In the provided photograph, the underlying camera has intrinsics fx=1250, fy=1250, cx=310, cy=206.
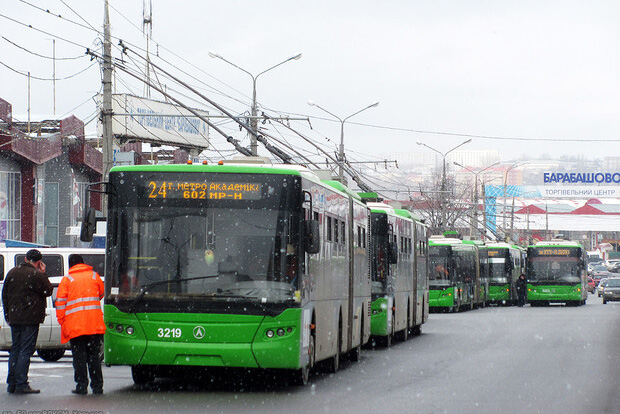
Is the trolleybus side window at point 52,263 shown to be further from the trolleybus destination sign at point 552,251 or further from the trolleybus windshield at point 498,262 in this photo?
the trolleybus windshield at point 498,262

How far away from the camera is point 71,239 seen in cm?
4272

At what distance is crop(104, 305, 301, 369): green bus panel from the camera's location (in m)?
13.8

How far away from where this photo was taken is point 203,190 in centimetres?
1423

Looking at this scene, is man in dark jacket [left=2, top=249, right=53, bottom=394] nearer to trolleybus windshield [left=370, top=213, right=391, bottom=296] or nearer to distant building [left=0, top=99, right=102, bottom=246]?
trolleybus windshield [left=370, top=213, right=391, bottom=296]

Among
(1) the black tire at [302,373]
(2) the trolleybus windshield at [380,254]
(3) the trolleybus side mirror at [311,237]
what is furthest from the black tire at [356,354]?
(3) the trolleybus side mirror at [311,237]

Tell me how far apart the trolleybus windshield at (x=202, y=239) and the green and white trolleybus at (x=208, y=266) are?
1 centimetres

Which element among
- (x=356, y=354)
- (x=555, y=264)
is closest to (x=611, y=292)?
(x=555, y=264)

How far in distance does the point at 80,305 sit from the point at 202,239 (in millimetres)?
1538

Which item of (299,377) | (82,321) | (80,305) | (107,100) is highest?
(107,100)

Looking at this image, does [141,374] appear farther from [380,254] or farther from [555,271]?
[555,271]

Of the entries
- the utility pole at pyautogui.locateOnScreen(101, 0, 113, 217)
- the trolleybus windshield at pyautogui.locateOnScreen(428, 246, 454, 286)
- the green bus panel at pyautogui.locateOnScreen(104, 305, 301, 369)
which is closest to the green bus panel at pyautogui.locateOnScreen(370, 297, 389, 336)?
the utility pole at pyautogui.locateOnScreen(101, 0, 113, 217)

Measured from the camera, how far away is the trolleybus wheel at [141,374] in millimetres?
14742

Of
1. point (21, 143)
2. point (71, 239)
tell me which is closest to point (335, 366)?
point (21, 143)

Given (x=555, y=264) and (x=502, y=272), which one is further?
(x=502, y=272)
